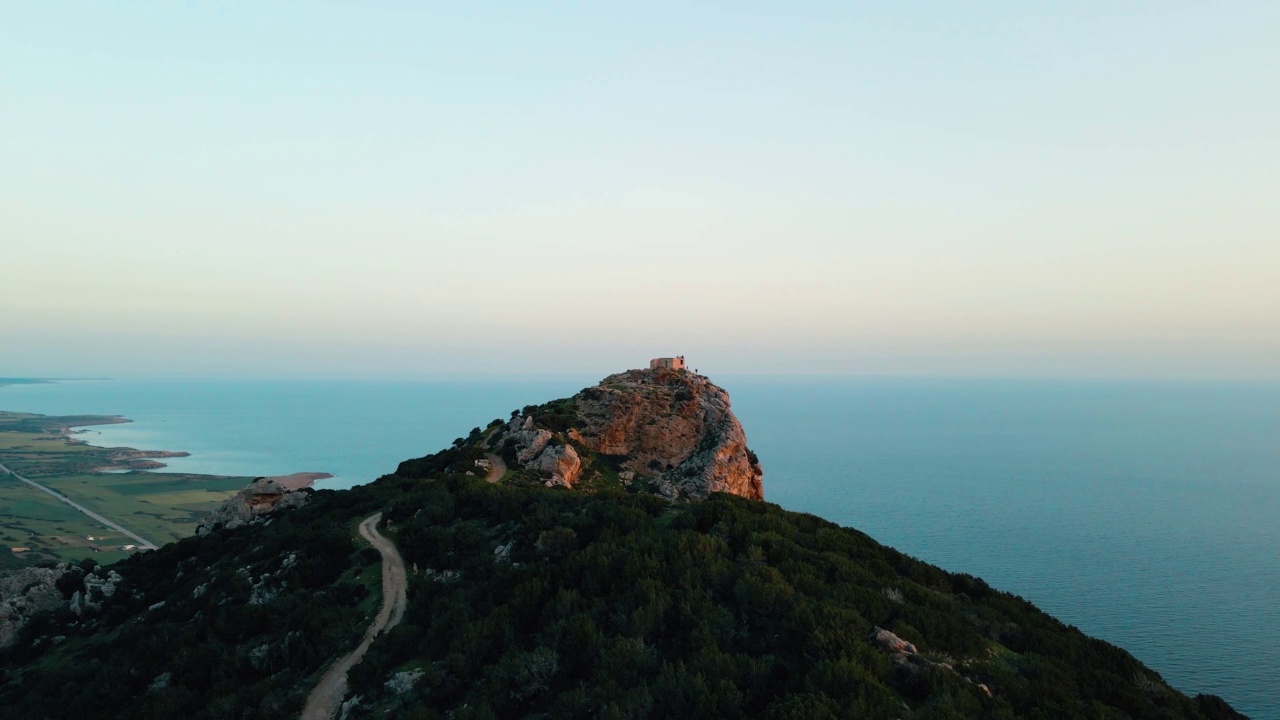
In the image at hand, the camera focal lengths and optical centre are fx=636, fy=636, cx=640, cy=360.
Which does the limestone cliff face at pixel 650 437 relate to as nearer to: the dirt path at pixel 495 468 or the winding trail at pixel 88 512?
the dirt path at pixel 495 468

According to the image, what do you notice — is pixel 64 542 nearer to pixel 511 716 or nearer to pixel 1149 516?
pixel 511 716

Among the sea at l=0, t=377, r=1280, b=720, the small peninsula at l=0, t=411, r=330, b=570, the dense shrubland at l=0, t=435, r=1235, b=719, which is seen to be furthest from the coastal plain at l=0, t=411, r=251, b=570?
the dense shrubland at l=0, t=435, r=1235, b=719

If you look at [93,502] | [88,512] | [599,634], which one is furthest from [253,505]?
[93,502]

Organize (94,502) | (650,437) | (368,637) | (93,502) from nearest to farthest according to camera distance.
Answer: (368,637) → (650,437) → (93,502) → (94,502)

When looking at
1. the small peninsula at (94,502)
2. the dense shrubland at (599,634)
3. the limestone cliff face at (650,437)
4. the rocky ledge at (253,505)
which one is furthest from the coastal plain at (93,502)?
the dense shrubland at (599,634)

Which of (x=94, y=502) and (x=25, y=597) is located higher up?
(x=25, y=597)

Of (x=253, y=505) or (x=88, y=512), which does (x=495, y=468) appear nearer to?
(x=253, y=505)
